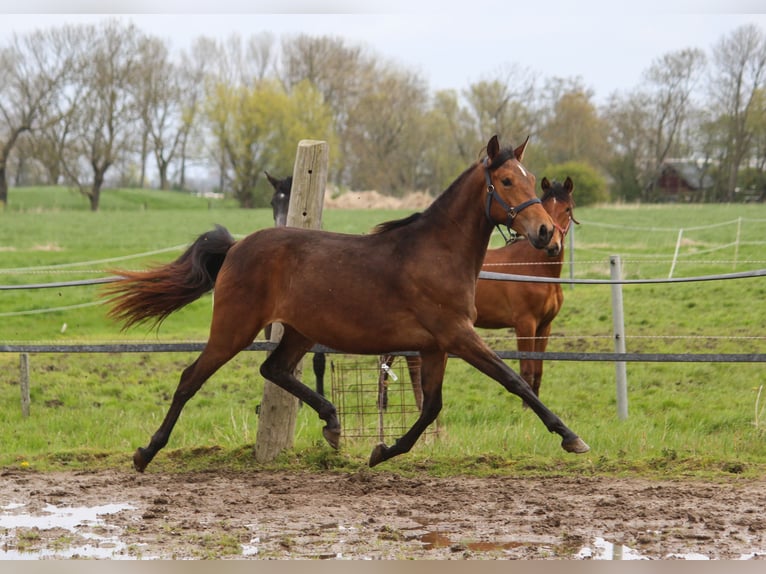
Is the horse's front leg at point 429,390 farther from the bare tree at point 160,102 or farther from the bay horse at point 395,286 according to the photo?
the bare tree at point 160,102

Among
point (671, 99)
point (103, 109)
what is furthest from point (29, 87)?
point (671, 99)

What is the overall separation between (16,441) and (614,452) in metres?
4.78

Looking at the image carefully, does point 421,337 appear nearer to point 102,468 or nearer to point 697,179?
point 102,468

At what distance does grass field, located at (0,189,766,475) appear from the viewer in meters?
6.55

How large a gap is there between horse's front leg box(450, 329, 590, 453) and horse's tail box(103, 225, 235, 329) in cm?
189

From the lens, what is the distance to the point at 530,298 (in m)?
Answer: 9.14

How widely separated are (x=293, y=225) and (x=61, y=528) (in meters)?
2.81

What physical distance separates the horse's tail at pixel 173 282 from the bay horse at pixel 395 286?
0.29 m

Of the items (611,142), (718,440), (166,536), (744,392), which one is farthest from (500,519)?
(611,142)

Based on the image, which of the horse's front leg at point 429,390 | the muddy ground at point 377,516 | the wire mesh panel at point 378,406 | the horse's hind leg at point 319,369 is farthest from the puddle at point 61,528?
the horse's hind leg at point 319,369

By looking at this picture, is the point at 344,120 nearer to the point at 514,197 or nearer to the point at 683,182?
the point at 683,182

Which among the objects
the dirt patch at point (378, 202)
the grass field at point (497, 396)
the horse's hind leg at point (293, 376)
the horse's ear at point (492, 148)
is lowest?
the grass field at point (497, 396)

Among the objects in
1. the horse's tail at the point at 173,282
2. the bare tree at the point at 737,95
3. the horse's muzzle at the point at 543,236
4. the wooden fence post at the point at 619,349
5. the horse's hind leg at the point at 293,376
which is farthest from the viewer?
the bare tree at the point at 737,95

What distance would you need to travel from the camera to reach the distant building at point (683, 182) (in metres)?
39.0
